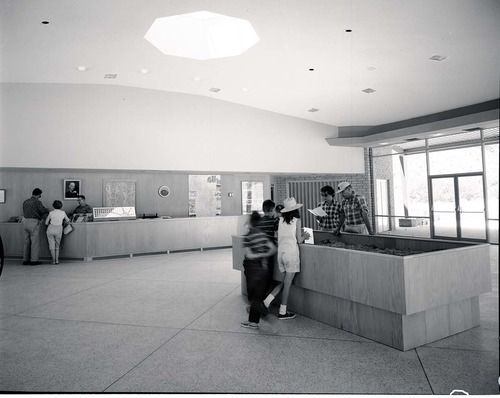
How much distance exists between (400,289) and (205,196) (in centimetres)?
789

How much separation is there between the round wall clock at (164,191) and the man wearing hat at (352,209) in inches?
232

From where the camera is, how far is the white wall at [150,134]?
770 cm

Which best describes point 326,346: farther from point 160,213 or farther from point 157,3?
point 160,213

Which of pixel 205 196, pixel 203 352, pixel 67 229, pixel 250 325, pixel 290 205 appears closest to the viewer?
pixel 203 352

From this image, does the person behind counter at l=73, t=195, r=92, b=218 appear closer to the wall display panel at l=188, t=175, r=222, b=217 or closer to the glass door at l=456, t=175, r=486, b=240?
the wall display panel at l=188, t=175, r=222, b=217

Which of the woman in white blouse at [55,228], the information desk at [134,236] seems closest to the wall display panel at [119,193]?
the information desk at [134,236]

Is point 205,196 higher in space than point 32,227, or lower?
higher

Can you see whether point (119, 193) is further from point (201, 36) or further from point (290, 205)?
point (290, 205)

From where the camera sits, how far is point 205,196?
10406 millimetres

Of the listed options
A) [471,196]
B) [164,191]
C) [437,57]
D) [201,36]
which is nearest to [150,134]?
[164,191]

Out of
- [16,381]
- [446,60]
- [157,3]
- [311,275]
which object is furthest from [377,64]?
[16,381]

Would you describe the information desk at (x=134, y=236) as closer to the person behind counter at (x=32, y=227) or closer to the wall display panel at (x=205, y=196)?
the person behind counter at (x=32, y=227)

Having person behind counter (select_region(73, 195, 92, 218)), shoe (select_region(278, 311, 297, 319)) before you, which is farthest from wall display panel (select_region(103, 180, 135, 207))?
shoe (select_region(278, 311, 297, 319))

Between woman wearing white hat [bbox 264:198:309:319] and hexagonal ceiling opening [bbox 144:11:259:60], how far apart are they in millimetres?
2930
